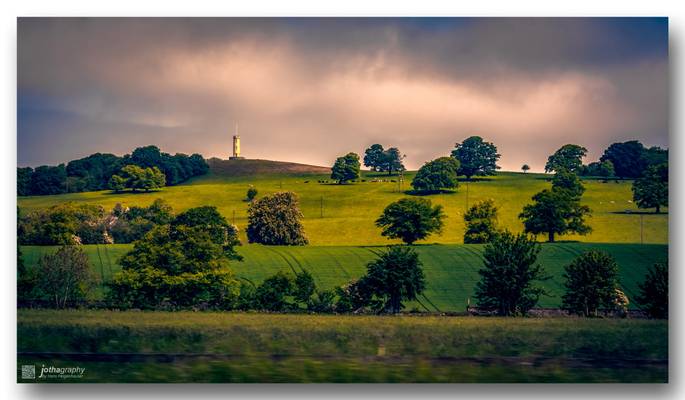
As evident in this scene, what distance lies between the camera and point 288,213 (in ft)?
169

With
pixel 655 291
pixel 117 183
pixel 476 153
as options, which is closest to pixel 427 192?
pixel 476 153

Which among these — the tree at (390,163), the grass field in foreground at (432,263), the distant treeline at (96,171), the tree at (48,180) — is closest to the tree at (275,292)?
the grass field in foreground at (432,263)

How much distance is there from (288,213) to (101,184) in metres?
15.4

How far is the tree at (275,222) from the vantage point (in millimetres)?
48688

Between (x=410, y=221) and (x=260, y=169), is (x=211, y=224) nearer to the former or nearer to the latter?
(x=260, y=169)

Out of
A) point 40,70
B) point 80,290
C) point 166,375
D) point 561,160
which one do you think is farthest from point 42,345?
point 561,160

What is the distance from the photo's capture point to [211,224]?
41.1 m

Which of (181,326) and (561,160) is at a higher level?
(561,160)

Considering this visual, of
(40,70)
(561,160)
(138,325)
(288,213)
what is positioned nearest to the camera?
(40,70)

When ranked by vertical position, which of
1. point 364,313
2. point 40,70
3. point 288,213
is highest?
point 40,70

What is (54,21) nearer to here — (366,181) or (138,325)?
(138,325)

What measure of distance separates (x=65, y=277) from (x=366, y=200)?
30.7 m

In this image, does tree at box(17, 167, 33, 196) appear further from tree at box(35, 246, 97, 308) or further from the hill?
the hill

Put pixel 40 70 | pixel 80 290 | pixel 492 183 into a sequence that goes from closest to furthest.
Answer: pixel 40 70 < pixel 80 290 < pixel 492 183
